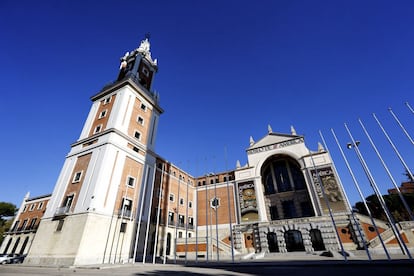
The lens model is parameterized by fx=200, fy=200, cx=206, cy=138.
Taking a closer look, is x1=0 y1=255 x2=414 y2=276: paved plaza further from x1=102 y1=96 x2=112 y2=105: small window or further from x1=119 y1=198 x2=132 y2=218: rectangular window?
x1=102 y1=96 x2=112 y2=105: small window

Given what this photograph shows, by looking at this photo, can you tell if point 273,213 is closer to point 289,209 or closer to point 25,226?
point 289,209

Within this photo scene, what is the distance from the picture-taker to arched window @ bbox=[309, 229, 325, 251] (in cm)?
2636

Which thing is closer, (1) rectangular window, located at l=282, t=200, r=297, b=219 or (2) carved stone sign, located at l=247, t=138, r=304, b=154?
(1) rectangular window, located at l=282, t=200, r=297, b=219

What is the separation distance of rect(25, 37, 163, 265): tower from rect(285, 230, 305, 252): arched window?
20.1 meters

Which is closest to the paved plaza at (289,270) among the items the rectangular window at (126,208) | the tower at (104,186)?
the tower at (104,186)

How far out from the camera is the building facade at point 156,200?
20297 millimetres

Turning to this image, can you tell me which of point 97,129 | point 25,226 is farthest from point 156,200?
point 25,226

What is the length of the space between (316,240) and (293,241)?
Answer: 2946 millimetres

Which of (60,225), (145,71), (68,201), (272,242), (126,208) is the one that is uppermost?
(145,71)

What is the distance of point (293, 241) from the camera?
1106 inches

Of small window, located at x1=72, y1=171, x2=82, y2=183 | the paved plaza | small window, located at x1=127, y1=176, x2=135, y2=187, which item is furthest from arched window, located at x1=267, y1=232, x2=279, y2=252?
small window, located at x1=72, y1=171, x2=82, y2=183

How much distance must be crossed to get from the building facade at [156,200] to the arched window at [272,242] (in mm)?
134

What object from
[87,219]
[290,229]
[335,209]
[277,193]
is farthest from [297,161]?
[87,219]

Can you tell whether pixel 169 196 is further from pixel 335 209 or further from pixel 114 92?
pixel 335 209
